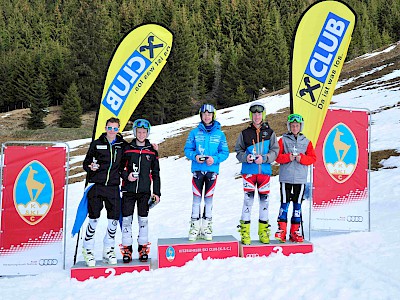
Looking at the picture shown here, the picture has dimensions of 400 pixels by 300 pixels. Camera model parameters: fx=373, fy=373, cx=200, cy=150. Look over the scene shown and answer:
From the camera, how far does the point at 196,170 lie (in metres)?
5.70

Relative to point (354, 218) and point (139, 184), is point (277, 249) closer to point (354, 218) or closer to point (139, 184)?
point (354, 218)

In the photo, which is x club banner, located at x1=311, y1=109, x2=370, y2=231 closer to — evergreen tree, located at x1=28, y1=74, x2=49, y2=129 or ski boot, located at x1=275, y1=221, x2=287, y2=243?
ski boot, located at x1=275, y1=221, x2=287, y2=243

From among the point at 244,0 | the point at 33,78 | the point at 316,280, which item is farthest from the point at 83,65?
the point at 316,280

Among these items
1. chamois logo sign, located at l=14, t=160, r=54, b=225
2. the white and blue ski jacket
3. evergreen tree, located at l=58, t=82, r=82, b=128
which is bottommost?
chamois logo sign, located at l=14, t=160, r=54, b=225

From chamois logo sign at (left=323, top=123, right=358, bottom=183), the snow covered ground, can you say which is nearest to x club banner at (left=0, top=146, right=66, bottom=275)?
the snow covered ground

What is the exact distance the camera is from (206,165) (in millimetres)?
5680

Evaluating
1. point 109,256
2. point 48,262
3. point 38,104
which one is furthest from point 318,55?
point 38,104

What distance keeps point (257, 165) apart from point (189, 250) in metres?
1.64

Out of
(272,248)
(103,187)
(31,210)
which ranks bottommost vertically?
(272,248)

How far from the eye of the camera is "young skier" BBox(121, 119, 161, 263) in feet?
17.6

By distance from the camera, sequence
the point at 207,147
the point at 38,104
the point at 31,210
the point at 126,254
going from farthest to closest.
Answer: the point at 38,104 → the point at 207,147 → the point at 31,210 → the point at 126,254

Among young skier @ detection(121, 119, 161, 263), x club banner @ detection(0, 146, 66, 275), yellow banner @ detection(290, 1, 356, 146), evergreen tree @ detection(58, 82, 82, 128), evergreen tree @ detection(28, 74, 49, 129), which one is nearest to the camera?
young skier @ detection(121, 119, 161, 263)

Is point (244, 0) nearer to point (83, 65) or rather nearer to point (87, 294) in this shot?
point (83, 65)

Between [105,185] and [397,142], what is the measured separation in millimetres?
11980
